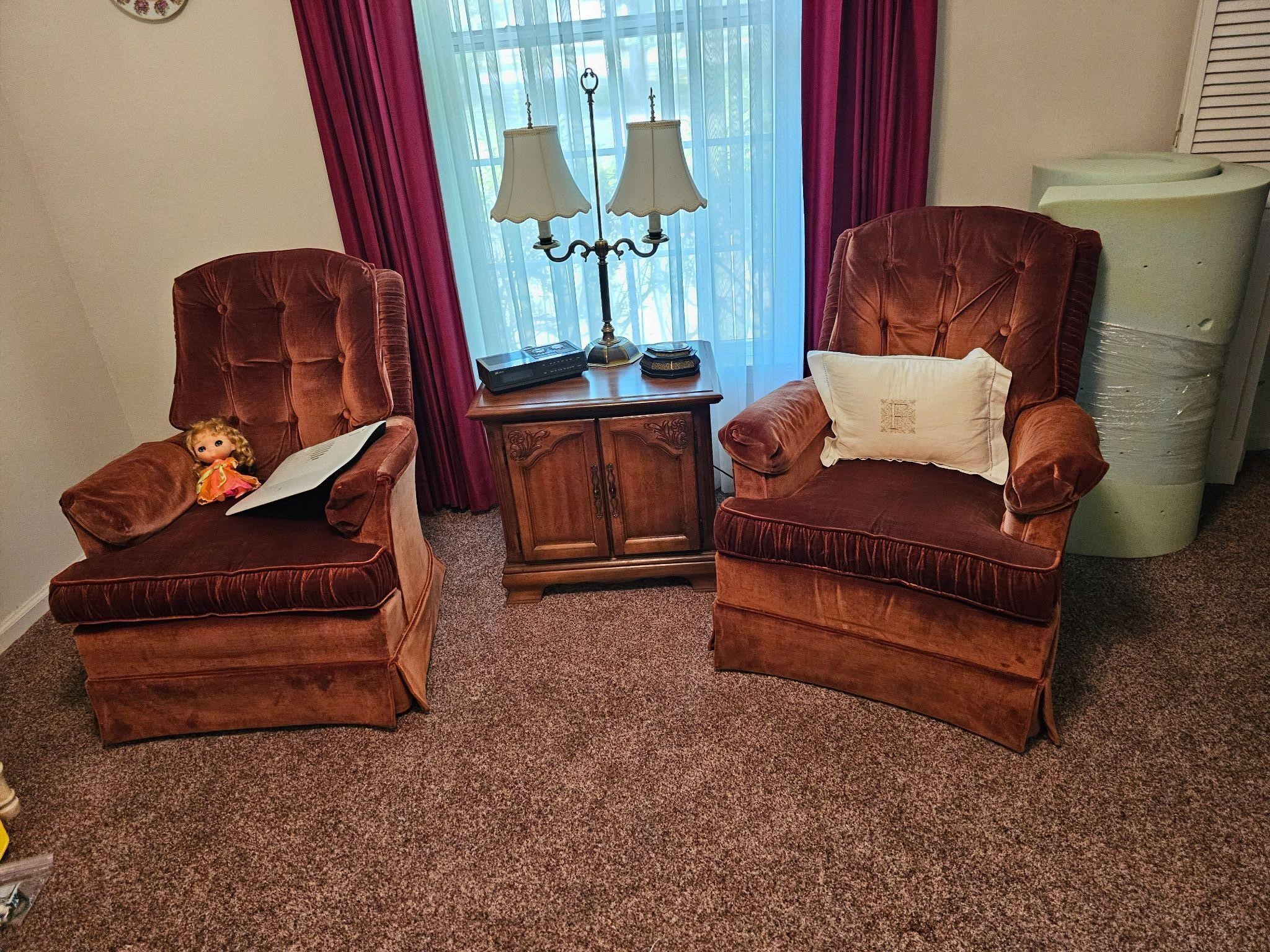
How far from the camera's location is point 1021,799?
1562 millimetres

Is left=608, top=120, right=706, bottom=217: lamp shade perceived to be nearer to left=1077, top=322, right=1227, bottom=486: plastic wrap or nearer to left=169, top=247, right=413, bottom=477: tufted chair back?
left=169, top=247, right=413, bottom=477: tufted chair back

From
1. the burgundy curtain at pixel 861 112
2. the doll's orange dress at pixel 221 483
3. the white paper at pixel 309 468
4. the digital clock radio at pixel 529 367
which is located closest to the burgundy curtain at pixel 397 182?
the digital clock radio at pixel 529 367

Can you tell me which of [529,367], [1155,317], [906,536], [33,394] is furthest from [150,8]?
[1155,317]

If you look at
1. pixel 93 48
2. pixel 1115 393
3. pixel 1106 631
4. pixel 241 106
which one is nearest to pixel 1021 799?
pixel 1106 631

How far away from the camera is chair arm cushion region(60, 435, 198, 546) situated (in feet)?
5.98

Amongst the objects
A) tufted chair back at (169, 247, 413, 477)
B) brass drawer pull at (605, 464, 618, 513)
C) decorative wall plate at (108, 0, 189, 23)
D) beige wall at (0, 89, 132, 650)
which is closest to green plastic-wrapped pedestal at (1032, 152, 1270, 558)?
brass drawer pull at (605, 464, 618, 513)

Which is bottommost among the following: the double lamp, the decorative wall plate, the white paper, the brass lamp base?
the white paper

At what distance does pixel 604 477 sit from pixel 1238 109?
2.00m

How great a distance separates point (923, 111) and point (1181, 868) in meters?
1.93

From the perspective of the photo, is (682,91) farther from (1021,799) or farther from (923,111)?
(1021,799)

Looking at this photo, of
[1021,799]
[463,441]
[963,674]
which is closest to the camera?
[1021,799]

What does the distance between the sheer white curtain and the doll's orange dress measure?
3.00 feet

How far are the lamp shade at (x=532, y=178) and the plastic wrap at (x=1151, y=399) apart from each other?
145cm

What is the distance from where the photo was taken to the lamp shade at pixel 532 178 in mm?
2078
